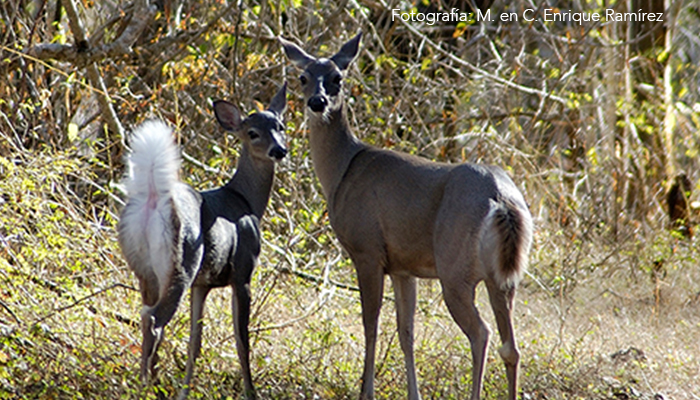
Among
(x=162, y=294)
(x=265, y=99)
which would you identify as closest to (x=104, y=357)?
(x=162, y=294)

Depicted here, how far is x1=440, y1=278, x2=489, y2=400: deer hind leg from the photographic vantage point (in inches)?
202

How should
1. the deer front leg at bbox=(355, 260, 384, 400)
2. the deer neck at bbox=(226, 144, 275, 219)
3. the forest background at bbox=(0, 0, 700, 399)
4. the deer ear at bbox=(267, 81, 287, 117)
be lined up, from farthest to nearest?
the deer ear at bbox=(267, 81, 287, 117)
the deer neck at bbox=(226, 144, 275, 219)
the forest background at bbox=(0, 0, 700, 399)
the deer front leg at bbox=(355, 260, 384, 400)

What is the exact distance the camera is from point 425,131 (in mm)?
10188

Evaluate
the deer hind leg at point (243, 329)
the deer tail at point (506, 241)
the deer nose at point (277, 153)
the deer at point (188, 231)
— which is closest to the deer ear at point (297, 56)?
the deer at point (188, 231)

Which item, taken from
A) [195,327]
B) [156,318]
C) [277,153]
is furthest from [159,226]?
[277,153]

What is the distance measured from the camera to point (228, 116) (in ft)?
20.8

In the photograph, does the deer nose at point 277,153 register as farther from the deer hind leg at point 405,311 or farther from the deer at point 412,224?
the deer hind leg at point 405,311

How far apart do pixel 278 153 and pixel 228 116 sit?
526 millimetres

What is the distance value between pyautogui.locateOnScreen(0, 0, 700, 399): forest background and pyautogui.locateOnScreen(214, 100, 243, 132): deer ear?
1.09 metres

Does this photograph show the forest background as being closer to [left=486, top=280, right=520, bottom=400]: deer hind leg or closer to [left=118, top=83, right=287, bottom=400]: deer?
[left=118, top=83, right=287, bottom=400]: deer

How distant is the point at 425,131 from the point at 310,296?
2.80 meters

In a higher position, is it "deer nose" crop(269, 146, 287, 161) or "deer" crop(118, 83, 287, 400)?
"deer nose" crop(269, 146, 287, 161)

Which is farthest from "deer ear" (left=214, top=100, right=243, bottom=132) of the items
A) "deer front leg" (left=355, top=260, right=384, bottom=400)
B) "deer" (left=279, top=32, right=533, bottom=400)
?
"deer front leg" (left=355, top=260, right=384, bottom=400)

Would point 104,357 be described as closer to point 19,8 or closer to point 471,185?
point 471,185
